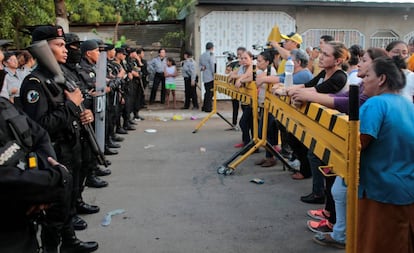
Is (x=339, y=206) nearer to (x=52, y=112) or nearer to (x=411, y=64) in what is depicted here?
(x=52, y=112)

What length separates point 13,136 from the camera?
218 centimetres

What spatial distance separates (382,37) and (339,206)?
43.0 ft

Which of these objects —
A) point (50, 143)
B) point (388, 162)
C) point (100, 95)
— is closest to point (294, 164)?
point (100, 95)

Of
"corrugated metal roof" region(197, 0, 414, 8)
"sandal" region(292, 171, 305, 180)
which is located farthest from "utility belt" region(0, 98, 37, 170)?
"corrugated metal roof" region(197, 0, 414, 8)

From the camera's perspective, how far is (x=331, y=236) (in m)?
3.99

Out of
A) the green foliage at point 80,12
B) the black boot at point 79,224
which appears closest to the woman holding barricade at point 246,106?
the green foliage at point 80,12

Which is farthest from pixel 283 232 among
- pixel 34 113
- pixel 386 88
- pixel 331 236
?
pixel 34 113

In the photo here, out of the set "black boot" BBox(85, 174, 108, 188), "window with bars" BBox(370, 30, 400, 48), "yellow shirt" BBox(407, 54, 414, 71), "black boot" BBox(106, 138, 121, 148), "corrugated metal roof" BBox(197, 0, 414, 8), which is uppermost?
"corrugated metal roof" BBox(197, 0, 414, 8)

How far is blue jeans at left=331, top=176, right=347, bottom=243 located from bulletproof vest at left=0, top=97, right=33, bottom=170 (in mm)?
2579

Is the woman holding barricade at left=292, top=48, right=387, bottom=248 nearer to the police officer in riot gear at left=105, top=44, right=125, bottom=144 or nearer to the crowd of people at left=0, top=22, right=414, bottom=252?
the crowd of people at left=0, top=22, right=414, bottom=252

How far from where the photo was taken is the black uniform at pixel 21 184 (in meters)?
2.06

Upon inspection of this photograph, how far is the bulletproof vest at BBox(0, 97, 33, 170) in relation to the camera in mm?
2076

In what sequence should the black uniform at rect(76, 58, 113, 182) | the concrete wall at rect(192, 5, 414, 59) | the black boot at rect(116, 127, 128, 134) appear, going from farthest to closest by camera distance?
the concrete wall at rect(192, 5, 414, 59)
the black boot at rect(116, 127, 128, 134)
the black uniform at rect(76, 58, 113, 182)

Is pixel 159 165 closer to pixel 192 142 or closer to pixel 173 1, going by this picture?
pixel 192 142
